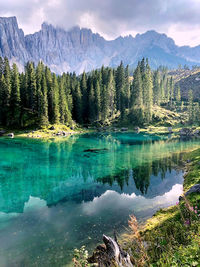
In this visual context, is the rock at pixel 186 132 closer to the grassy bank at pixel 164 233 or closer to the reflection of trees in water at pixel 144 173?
the reflection of trees in water at pixel 144 173

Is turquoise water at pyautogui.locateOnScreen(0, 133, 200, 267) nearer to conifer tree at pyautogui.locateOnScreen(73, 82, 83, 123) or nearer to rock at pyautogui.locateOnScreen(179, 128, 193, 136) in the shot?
rock at pyautogui.locateOnScreen(179, 128, 193, 136)

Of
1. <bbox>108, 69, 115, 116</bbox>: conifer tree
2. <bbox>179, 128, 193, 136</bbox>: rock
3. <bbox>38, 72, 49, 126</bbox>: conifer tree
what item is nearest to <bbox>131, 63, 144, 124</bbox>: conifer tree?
<bbox>108, 69, 115, 116</bbox>: conifer tree

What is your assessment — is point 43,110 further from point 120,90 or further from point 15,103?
point 120,90

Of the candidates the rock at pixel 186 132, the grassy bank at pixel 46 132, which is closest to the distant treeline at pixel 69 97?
the grassy bank at pixel 46 132

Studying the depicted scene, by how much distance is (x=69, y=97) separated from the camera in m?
95.4

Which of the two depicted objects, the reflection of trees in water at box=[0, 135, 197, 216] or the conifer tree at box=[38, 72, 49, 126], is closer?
the reflection of trees in water at box=[0, 135, 197, 216]

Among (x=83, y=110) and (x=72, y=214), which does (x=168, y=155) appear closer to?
(x=72, y=214)

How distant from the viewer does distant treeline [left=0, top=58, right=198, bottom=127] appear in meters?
81.1

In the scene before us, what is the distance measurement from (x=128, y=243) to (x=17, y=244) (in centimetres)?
746

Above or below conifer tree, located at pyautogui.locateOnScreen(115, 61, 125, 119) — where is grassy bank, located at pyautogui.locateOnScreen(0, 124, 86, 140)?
below

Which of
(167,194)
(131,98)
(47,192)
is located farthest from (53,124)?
(167,194)

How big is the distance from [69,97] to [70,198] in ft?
262

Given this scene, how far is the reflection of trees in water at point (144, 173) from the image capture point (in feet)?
82.7

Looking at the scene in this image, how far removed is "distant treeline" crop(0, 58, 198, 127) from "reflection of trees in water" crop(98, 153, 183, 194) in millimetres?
55346
